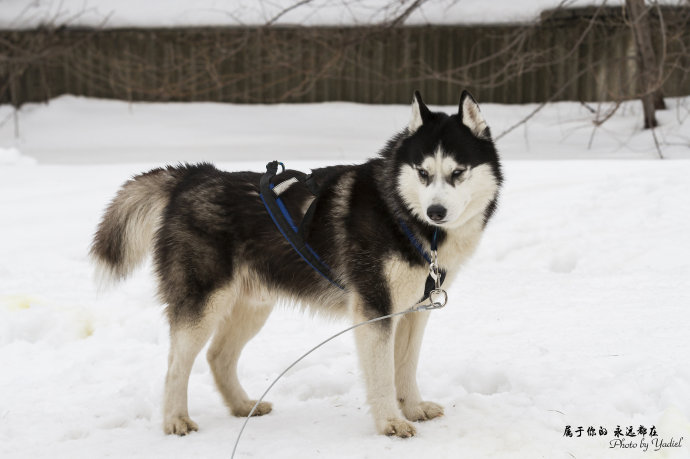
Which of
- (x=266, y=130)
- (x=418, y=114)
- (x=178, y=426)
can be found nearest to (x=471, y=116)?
(x=418, y=114)

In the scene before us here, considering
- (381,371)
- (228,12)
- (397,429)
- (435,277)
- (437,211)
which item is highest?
(228,12)

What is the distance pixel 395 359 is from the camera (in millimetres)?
3824

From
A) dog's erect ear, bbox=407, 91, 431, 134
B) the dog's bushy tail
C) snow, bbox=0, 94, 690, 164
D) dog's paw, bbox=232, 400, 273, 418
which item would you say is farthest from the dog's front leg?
snow, bbox=0, 94, 690, 164

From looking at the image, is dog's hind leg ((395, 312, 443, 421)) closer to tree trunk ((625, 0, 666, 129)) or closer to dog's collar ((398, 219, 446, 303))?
dog's collar ((398, 219, 446, 303))

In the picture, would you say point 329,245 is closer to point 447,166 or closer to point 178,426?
point 447,166

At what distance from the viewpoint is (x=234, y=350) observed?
4.03 metres

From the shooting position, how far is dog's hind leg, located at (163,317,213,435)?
12.0 feet

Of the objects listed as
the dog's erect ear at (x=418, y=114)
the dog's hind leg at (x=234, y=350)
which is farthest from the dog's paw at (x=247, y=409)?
the dog's erect ear at (x=418, y=114)

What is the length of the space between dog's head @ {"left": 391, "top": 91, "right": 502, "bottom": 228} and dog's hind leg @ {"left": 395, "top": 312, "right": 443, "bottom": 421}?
23.6 inches

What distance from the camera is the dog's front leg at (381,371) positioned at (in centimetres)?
348

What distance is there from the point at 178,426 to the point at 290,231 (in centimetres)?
109

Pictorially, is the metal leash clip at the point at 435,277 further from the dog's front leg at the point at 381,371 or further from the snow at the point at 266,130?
the snow at the point at 266,130

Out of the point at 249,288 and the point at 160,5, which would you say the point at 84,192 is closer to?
the point at 249,288

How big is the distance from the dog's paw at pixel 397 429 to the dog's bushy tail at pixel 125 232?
154 cm
